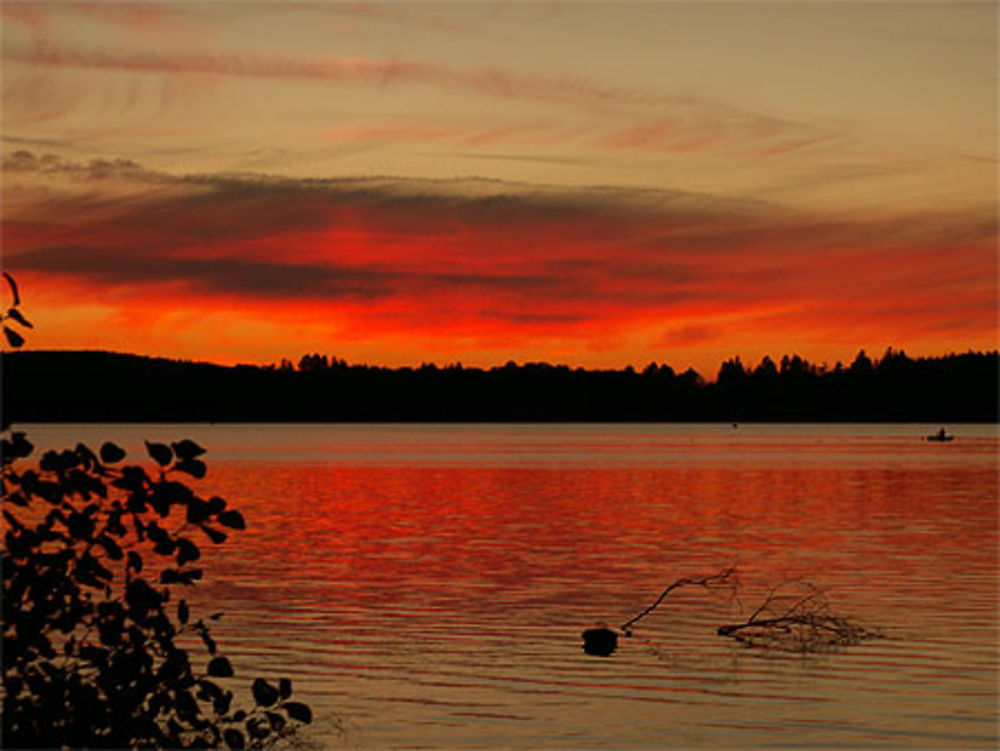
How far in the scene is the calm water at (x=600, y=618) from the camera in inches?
1034

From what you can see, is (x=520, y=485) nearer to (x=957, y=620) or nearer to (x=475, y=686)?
(x=957, y=620)

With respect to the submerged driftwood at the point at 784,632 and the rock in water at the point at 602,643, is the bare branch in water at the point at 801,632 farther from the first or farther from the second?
the rock in water at the point at 602,643

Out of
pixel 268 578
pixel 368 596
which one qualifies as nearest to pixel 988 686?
pixel 368 596

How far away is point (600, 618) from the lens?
131ft

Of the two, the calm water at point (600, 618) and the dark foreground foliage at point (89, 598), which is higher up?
the dark foreground foliage at point (89, 598)

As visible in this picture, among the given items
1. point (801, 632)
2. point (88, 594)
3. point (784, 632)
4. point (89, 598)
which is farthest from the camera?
point (784, 632)

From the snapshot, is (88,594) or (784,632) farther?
(784,632)

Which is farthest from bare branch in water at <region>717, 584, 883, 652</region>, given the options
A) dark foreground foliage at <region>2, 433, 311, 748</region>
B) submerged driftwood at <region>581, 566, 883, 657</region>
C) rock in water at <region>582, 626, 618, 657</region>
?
dark foreground foliage at <region>2, 433, 311, 748</region>

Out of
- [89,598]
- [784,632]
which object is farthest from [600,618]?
[89,598]

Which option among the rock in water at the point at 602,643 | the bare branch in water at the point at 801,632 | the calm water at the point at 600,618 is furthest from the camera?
the bare branch in water at the point at 801,632

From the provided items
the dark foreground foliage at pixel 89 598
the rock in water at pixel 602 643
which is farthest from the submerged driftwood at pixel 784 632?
the dark foreground foliage at pixel 89 598

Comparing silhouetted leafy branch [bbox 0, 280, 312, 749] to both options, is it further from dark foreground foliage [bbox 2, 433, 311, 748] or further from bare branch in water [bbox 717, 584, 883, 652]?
bare branch in water [bbox 717, 584, 883, 652]

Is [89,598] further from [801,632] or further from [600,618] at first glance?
[600,618]

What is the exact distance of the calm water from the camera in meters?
26.3
